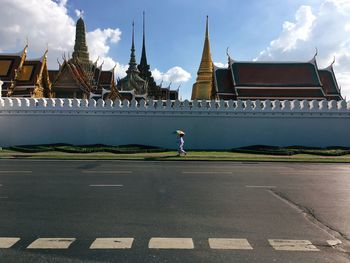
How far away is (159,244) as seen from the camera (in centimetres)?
539

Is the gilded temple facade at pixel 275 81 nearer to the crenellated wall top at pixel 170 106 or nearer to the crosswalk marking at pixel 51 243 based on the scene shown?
the crenellated wall top at pixel 170 106

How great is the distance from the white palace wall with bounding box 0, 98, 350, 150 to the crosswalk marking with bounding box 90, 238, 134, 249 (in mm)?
20395

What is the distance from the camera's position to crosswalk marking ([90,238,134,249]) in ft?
17.2

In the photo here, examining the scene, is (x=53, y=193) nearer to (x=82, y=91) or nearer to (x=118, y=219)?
(x=118, y=219)

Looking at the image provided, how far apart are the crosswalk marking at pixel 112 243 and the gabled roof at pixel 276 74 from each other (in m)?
→ 31.0

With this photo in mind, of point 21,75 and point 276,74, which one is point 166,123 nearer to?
point 276,74

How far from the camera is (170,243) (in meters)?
5.44

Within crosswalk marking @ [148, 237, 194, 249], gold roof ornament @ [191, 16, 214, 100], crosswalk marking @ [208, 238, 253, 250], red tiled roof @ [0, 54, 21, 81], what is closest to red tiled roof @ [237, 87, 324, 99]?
gold roof ornament @ [191, 16, 214, 100]

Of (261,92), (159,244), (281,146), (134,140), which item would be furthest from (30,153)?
(261,92)

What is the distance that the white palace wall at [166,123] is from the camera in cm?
2594

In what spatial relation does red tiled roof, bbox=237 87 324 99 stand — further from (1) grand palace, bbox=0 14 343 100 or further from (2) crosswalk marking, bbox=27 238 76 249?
(2) crosswalk marking, bbox=27 238 76 249

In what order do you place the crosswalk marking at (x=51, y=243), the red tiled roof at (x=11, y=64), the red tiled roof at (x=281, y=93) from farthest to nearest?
the red tiled roof at (x=11, y=64) → the red tiled roof at (x=281, y=93) → the crosswalk marking at (x=51, y=243)

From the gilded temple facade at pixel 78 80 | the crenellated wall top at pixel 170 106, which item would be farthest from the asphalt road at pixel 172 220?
the gilded temple facade at pixel 78 80

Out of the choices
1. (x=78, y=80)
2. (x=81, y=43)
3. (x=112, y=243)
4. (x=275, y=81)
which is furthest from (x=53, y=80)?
(x=112, y=243)
